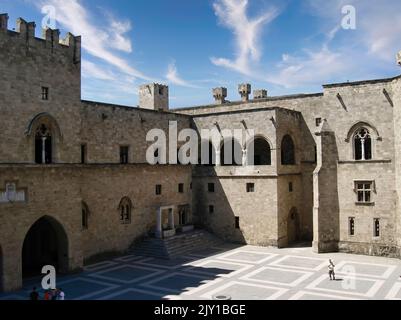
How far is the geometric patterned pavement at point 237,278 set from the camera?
64.6 feet

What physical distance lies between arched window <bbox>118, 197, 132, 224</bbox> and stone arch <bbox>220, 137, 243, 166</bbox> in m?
9.37

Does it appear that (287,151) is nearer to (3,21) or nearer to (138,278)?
(138,278)

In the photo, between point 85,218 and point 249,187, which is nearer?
point 85,218

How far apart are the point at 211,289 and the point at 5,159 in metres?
12.5

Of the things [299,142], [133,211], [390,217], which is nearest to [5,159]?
[133,211]

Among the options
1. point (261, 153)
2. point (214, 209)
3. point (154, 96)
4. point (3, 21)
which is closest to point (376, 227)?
point (261, 153)

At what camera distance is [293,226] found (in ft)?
109

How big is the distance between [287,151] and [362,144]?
6.76 metres

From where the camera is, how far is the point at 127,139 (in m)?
29.2

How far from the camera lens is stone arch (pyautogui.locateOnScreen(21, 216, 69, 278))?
76.6 ft

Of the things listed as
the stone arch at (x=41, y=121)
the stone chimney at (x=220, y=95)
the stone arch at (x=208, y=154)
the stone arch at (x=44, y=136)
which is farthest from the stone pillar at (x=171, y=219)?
the stone chimney at (x=220, y=95)

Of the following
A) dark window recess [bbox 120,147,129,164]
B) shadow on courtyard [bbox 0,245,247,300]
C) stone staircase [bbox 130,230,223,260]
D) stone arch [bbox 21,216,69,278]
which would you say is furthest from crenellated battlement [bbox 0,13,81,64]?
stone staircase [bbox 130,230,223,260]

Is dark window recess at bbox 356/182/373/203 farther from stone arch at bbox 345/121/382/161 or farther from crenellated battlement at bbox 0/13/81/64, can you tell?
crenellated battlement at bbox 0/13/81/64

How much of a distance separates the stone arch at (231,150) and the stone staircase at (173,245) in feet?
21.4
